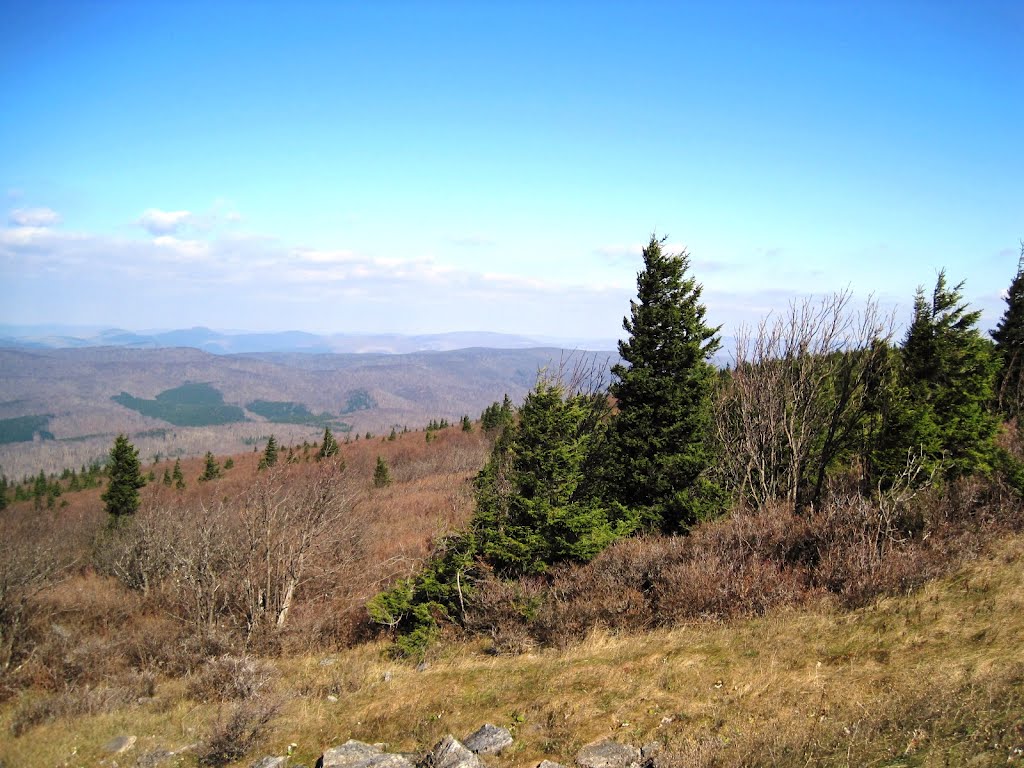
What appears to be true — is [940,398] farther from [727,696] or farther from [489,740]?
[489,740]

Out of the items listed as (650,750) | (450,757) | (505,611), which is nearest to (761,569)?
(650,750)

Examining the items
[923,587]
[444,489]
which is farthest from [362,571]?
[444,489]

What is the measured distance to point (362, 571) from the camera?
907 inches

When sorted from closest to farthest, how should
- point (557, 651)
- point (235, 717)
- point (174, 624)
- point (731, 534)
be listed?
point (235, 717) → point (557, 651) → point (731, 534) → point (174, 624)

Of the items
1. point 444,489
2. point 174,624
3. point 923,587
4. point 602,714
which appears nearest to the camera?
point 602,714

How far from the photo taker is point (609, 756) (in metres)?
7.93

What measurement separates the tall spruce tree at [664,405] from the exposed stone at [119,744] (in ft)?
48.8

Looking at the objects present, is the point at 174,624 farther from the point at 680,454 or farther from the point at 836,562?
the point at 836,562

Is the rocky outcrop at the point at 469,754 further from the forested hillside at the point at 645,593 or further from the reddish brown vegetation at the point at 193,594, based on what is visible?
the reddish brown vegetation at the point at 193,594

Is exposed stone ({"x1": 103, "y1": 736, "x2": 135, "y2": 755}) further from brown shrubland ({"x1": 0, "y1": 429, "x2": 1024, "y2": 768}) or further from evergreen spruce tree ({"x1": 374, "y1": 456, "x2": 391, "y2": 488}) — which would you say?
evergreen spruce tree ({"x1": 374, "y1": 456, "x2": 391, "y2": 488})

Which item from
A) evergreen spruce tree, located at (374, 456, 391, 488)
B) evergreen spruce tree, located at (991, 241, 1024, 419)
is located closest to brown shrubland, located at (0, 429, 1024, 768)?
evergreen spruce tree, located at (991, 241, 1024, 419)

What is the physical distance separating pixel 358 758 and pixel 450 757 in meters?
1.61

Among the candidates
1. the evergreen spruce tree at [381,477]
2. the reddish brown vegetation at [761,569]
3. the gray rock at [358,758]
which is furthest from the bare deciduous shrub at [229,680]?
A: the evergreen spruce tree at [381,477]

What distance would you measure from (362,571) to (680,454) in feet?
46.0
